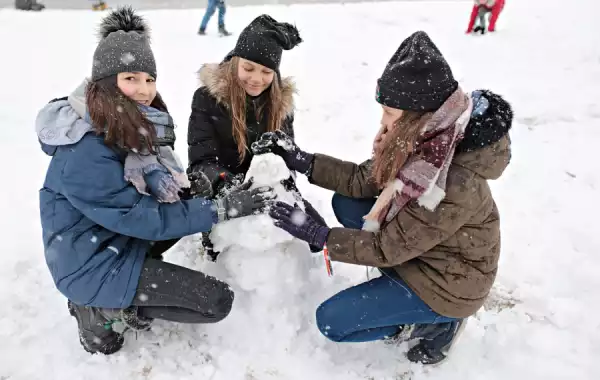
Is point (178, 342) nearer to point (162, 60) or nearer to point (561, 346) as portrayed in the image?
point (561, 346)

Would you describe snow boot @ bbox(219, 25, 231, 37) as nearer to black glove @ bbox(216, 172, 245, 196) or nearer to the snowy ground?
the snowy ground

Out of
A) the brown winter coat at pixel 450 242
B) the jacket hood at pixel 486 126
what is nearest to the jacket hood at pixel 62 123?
the brown winter coat at pixel 450 242

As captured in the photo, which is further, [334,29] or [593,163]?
[334,29]

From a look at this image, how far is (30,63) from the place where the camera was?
Result: 21.0ft

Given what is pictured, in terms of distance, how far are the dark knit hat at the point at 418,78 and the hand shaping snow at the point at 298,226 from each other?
0.66m

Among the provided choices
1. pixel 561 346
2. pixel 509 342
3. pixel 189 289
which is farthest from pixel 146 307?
pixel 561 346

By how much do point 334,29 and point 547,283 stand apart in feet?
21.4

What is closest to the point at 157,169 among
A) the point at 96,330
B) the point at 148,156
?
the point at 148,156

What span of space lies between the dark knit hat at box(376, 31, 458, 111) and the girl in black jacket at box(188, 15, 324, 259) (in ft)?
3.07

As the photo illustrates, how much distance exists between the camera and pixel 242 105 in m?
2.74

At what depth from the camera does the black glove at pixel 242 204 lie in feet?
6.98

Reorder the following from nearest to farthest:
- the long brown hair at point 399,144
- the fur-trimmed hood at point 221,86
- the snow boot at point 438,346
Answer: the long brown hair at point 399,144 < the snow boot at point 438,346 < the fur-trimmed hood at point 221,86

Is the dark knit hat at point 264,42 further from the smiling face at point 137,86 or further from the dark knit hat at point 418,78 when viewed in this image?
the dark knit hat at point 418,78

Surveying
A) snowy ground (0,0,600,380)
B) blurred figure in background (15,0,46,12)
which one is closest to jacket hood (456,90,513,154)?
snowy ground (0,0,600,380)
